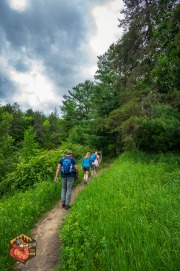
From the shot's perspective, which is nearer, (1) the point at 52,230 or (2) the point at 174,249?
(2) the point at 174,249

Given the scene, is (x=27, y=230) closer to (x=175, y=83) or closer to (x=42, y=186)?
(x=42, y=186)

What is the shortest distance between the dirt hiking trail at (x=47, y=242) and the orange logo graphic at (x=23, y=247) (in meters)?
1.30

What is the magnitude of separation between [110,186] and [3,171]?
52.2 ft

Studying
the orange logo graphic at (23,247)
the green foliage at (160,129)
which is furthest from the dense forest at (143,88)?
the orange logo graphic at (23,247)

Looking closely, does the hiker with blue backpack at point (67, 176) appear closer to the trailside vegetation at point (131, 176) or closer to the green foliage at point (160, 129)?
the trailside vegetation at point (131, 176)

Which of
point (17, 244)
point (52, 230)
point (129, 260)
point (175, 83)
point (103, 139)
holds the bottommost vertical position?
point (52, 230)

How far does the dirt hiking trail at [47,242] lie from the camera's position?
13.7ft

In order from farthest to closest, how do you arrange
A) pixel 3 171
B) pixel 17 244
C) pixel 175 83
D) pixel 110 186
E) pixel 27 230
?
pixel 3 171, pixel 175 83, pixel 110 186, pixel 27 230, pixel 17 244

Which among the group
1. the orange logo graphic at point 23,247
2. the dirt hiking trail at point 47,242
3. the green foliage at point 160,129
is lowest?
the dirt hiking trail at point 47,242

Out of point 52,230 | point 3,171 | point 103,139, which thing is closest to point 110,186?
point 52,230

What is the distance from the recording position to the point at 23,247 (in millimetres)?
3080

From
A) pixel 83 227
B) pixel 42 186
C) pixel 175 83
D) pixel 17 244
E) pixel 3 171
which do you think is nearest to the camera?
pixel 17 244

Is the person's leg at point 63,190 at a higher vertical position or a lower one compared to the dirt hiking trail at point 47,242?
higher

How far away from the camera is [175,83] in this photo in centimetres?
1087
